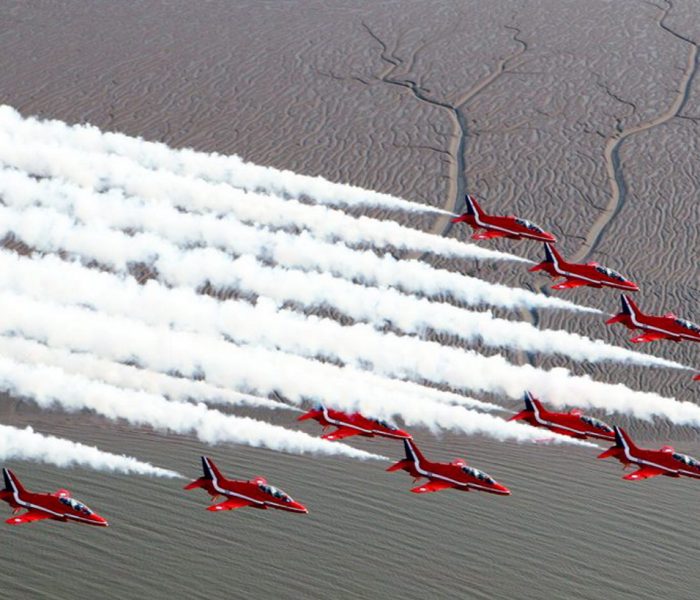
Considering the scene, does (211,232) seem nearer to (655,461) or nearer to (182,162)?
(182,162)

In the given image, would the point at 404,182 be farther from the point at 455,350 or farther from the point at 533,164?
the point at 455,350

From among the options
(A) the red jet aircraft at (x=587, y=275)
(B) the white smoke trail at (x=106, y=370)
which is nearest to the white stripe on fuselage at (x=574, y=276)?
(A) the red jet aircraft at (x=587, y=275)

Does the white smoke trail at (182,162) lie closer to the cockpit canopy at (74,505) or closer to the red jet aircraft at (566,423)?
the red jet aircraft at (566,423)

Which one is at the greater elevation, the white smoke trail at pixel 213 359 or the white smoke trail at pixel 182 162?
the white smoke trail at pixel 182 162

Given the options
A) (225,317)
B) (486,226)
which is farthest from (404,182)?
(486,226)

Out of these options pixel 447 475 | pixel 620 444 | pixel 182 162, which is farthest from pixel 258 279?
pixel 620 444
